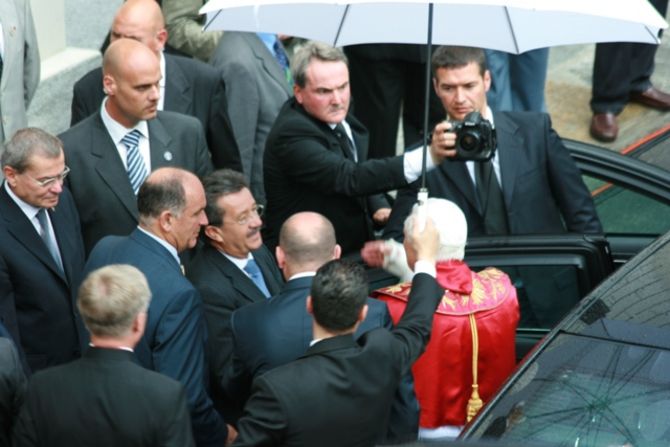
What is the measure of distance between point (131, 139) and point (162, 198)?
3.68 feet

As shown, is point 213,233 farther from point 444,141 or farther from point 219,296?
point 444,141

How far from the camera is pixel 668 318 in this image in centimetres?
435

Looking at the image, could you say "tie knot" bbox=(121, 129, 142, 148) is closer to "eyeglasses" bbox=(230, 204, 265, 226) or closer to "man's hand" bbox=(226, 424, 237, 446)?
"eyeglasses" bbox=(230, 204, 265, 226)

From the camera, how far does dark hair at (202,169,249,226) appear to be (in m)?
5.38

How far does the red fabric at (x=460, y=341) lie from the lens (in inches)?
190

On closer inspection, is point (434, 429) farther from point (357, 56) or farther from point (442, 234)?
point (357, 56)

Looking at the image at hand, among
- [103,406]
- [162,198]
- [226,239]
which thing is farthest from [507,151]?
[103,406]

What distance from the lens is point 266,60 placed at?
25.0 feet

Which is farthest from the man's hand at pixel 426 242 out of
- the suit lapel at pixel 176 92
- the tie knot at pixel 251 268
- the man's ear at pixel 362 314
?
the suit lapel at pixel 176 92

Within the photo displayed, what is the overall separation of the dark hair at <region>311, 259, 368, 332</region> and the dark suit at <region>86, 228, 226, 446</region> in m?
0.72

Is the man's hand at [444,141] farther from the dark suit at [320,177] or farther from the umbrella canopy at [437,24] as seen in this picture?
the umbrella canopy at [437,24]

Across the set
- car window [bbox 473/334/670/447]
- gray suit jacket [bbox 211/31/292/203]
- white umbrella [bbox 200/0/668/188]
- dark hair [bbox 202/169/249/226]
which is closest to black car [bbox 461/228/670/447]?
car window [bbox 473/334/670/447]

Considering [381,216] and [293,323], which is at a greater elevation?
[293,323]

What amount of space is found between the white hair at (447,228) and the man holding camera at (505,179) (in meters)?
1.04
